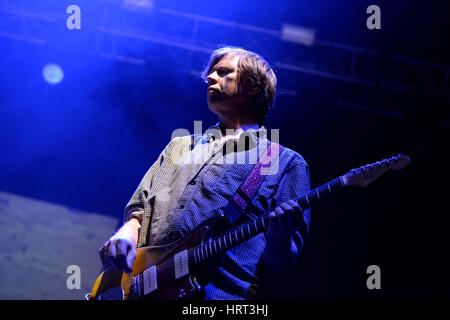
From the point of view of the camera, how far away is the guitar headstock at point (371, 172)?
1799 mm

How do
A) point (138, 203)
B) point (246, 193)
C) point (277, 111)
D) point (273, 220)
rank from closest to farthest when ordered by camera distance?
point (273, 220) < point (246, 193) < point (138, 203) < point (277, 111)

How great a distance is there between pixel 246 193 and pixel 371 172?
0.60 metres

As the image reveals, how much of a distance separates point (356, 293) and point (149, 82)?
347cm

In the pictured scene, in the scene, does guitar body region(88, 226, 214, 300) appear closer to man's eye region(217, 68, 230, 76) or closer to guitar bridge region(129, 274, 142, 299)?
guitar bridge region(129, 274, 142, 299)

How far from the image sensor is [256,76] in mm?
2273

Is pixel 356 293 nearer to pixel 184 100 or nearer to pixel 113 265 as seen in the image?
pixel 184 100

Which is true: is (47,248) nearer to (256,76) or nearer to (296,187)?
(256,76)

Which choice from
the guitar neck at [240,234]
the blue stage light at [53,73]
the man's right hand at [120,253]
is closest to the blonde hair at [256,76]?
the guitar neck at [240,234]

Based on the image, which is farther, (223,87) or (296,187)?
(223,87)

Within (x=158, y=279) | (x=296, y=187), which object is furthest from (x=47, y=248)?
(x=296, y=187)

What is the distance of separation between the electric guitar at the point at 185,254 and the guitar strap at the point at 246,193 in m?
0.09

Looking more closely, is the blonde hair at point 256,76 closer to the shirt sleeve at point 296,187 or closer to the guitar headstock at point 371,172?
the shirt sleeve at point 296,187

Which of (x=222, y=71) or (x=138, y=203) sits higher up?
(x=222, y=71)

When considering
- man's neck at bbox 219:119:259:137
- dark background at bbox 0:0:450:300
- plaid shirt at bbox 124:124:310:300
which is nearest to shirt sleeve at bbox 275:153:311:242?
plaid shirt at bbox 124:124:310:300
